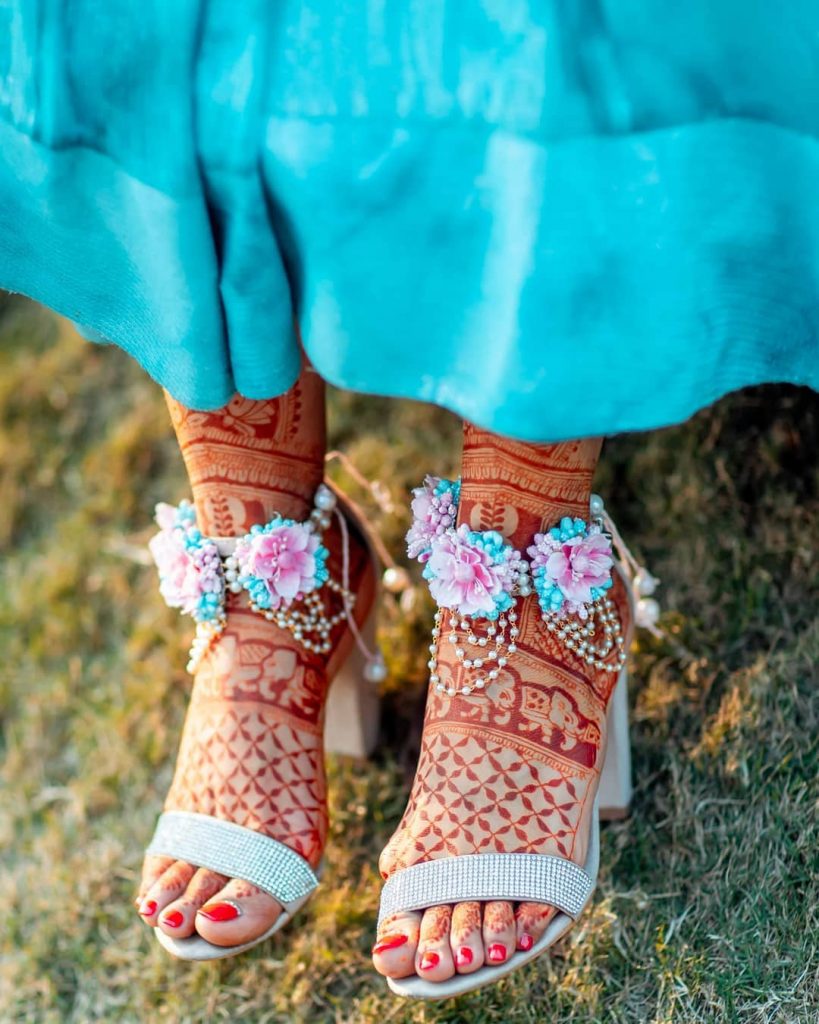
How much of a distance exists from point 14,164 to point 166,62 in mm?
155

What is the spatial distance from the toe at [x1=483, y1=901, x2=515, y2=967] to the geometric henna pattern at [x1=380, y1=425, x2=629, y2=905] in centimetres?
5

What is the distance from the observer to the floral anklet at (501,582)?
3.21 feet

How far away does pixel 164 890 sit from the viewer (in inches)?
40.6

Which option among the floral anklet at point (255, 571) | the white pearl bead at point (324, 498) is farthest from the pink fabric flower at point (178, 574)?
the white pearl bead at point (324, 498)

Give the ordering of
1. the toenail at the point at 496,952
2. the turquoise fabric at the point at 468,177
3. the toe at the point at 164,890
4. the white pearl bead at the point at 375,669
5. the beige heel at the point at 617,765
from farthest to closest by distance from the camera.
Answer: the white pearl bead at the point at 375,669 < the beige heel at the point at 617,765 < the toe at the point at 164,890 < the toenail at the point at 496,952 < the turquoise fabric at the point at 468,177

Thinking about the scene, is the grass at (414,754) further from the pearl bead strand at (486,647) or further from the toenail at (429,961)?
the pearl bead strand at (486,647)

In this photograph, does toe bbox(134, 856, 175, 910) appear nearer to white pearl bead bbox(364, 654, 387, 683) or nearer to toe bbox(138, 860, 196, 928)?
toe bbox(138, 860, 196, 928)

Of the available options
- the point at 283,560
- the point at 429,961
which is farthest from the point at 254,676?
the point at 429,961

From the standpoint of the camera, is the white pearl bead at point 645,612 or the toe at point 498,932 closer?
the toe at point 498,932

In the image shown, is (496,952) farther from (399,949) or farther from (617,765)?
(617,765)

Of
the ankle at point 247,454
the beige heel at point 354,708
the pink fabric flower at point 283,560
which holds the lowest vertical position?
the beige heel at point 354,708

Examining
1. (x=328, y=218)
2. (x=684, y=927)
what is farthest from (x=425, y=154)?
(x=684, y=927)

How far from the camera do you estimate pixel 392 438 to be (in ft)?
5.66

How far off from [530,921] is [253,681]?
1.12ft
